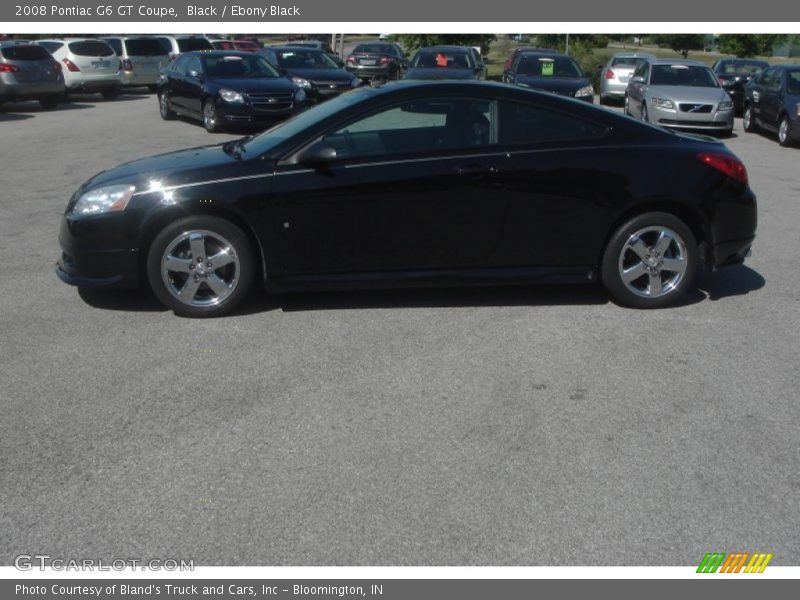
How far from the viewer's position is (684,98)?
717 inches

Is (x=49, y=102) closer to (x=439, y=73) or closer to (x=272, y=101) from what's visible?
(x=272, y=101)

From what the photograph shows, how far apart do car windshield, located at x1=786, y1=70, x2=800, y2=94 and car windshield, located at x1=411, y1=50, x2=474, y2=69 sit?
24.3 feet

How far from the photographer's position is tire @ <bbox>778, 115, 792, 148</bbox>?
17.2 metres

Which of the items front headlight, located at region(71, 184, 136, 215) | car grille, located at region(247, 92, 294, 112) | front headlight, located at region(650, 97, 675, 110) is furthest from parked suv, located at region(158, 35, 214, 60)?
front headlight, located at region(71, 184, 136, 215)

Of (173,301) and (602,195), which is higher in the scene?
(602,195)

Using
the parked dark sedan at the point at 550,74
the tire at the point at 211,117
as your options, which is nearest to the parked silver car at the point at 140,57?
the tire at the point at 211,117

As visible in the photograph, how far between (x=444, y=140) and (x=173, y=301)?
7.09 ft

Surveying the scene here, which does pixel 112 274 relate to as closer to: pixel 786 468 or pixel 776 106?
pixel 786 468

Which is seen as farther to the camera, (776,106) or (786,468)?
(776,106)

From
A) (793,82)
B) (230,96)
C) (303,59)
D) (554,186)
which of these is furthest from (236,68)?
(554,186)

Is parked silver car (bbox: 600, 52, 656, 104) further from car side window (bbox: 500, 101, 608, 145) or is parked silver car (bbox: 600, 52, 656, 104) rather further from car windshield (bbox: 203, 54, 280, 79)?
car side window (bbox: 500, 101, 608, 145)

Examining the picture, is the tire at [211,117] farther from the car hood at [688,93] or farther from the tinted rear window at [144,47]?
the tinted rear window at [144,47]

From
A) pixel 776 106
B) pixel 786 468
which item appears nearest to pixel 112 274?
pixel 786 468

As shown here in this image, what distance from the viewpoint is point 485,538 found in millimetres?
3643
